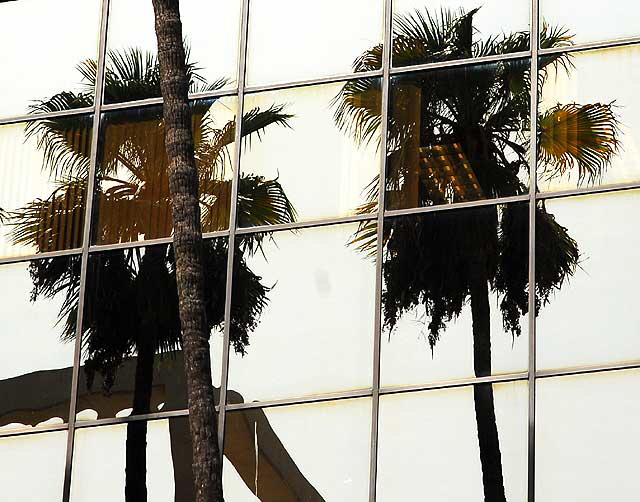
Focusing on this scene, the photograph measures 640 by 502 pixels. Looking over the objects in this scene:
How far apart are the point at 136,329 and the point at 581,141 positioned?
18.3 ft

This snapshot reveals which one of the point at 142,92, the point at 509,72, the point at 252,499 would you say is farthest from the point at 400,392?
the point at 142,92

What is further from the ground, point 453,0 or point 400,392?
point 453,0

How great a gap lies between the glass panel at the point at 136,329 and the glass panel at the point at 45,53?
2.29 meters

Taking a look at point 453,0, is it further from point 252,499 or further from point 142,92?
point 252,499

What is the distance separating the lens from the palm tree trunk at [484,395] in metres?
16.4

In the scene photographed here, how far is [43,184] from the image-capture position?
1920cm

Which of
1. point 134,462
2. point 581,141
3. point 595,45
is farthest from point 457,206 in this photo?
point 134,462

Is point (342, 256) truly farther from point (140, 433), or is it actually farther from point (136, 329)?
point (140, 433)

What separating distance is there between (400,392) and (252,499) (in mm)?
2031

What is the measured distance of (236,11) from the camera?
19.1 meters

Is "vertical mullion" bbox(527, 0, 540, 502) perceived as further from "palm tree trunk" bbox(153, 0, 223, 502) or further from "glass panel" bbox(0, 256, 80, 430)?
"glass panel" bbox(0, 256, 80, 430)

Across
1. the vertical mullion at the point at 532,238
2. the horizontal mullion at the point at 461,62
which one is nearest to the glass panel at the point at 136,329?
the horizontal mullion at the point at 461,62

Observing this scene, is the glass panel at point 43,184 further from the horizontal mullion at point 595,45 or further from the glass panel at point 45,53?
the horizontal mullion at point 595,45

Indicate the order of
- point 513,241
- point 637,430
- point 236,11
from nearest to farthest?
point 637,430 → point 513,241 → point 236,11
